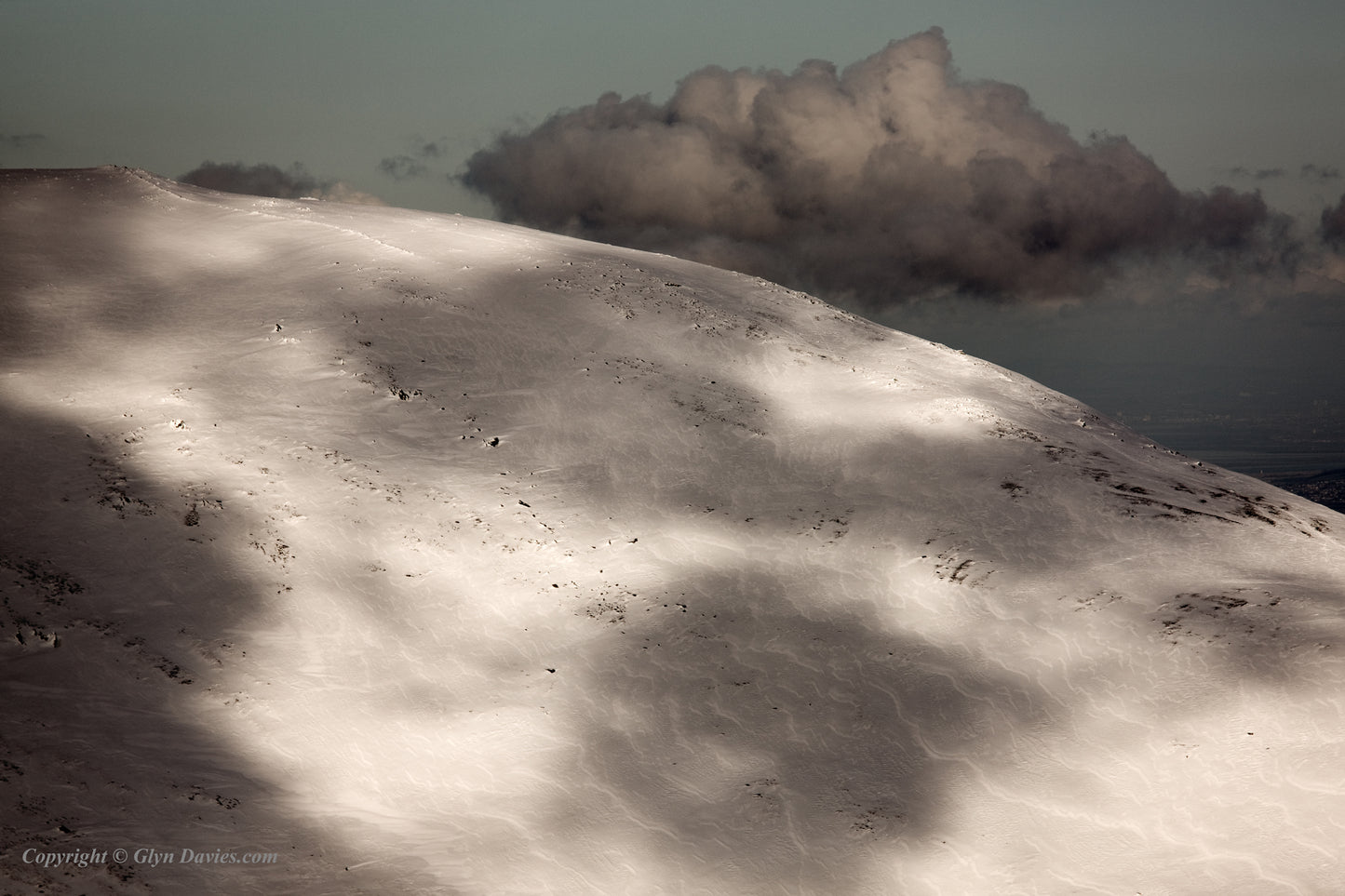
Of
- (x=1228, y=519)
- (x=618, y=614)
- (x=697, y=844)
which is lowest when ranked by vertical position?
(x=697, y=844)

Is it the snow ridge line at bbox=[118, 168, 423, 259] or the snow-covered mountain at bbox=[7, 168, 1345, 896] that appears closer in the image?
the snow-covered mountain at bbox=[7, 168, 1345, 896]

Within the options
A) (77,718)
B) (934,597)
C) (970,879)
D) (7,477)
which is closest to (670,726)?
(970,879)

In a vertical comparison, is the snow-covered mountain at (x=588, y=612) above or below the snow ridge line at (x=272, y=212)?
below

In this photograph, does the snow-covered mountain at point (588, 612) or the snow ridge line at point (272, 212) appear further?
the snow ridge line at point (272, 212)

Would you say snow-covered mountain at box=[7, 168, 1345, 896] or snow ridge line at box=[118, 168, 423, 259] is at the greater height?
snow ridge line at box=[118, 168, 423, 259]

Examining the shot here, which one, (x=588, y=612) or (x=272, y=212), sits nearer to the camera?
(x=588, y=612)

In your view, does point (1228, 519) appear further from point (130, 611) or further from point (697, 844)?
point (130, 611)

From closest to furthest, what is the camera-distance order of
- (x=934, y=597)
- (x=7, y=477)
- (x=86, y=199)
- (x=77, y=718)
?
(x=77, y=718) → (x=7, y=477) → (x=934, y=597) → (x=86, y=199)

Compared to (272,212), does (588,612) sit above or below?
below
